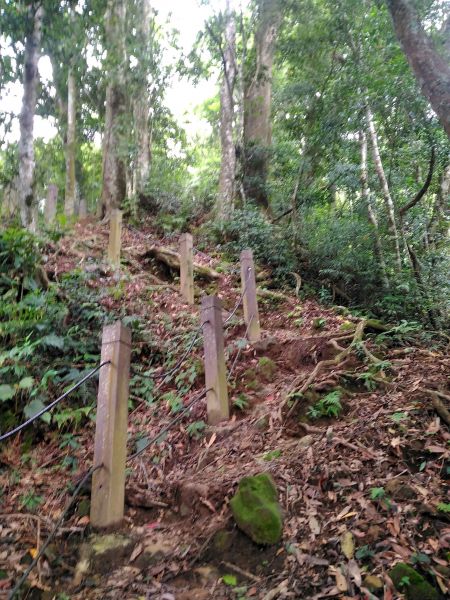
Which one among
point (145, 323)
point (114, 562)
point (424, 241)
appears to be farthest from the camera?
point (424, 241)

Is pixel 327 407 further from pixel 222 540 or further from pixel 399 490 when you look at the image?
pixel 222 540

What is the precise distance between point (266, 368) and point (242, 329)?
51.4 inches

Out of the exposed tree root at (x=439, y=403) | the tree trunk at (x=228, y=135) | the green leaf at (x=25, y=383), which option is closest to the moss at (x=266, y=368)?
the exposed tree root at (x=439, y=403)

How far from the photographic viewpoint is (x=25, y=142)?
8.51 m

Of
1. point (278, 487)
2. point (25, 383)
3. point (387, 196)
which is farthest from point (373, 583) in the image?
point (387, 196)

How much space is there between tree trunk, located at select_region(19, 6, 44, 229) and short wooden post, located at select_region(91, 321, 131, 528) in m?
5.70

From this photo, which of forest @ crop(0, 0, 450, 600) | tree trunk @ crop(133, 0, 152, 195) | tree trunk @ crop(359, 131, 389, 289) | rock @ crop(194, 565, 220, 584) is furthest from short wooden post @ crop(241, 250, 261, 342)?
tree trunk @ crop(133, 0, 152, 195)

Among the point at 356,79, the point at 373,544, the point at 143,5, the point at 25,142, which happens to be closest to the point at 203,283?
the point at 25,142

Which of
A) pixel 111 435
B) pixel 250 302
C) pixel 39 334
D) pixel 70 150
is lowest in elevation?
pixel 111 435

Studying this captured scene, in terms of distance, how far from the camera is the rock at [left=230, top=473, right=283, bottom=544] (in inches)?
118

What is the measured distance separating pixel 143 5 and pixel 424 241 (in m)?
12.4

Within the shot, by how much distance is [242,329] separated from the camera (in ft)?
22.8

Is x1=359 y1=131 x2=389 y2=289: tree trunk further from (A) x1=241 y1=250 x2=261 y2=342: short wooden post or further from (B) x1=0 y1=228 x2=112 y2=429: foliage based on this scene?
(B) x1=0 y1=228 x2=112 y2=429: foliage

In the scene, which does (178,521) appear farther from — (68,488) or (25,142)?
(25,142)
